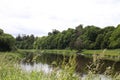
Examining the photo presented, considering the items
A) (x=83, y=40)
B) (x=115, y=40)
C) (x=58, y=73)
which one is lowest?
(x=58, y=73)

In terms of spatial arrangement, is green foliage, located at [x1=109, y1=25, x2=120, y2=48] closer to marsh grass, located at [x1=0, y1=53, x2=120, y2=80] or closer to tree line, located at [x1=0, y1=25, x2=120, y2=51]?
tree line, located at [x1=0, y1=25, x2=120, y2=51]

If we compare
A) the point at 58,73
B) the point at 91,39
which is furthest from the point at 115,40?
the point at 58,73

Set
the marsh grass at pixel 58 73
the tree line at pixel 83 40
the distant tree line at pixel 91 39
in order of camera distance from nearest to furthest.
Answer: the marsh grass at pixel 58 73
the tree line at pixel 83 40
the distant tree line at pixel 91 39

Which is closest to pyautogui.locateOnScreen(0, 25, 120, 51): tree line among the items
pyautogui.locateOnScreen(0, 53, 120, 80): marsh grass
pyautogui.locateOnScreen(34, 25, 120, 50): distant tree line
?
pyautogui.locateOnScreen(34, 25, 120, 50): distant tree line

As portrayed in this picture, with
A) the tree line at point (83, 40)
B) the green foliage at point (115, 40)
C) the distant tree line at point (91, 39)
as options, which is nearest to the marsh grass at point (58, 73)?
the tree line at point (83, 40)

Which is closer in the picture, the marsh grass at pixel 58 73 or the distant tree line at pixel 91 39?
the marsh grass at pixel 58 73

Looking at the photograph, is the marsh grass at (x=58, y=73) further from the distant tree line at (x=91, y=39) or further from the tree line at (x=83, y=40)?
the distant tree line at (x=91, y=39)

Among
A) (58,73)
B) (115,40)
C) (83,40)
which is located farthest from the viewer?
(83,40)

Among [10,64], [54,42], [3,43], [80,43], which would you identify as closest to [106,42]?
[80,43]

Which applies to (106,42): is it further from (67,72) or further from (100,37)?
(67,72)

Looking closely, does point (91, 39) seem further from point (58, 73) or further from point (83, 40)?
point (58, 73)

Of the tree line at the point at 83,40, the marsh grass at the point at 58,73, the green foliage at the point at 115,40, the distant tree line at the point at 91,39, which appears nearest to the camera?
the marsh grass at the point at 58,73

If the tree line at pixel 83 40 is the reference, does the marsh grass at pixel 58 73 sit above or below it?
below

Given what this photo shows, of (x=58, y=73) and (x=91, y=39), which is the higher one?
(x=91, y=39)
